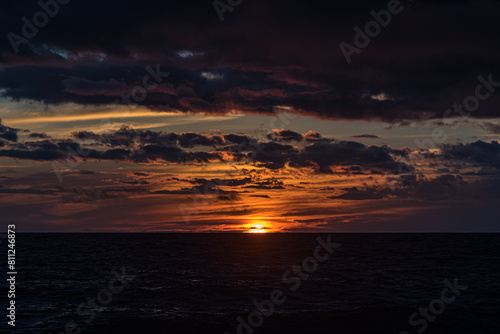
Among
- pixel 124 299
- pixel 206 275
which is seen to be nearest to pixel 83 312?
pixel 124 299

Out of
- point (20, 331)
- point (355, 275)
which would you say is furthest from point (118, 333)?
point (355, 275)

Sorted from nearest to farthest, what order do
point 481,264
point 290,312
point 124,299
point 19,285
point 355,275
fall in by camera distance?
point 290,312, point 124,299, point 19,285, point 355,275, point 481,264

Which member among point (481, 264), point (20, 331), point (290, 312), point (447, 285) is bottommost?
point (481, 264)

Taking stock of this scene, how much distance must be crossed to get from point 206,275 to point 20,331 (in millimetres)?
21782

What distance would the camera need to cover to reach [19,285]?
3544 cm

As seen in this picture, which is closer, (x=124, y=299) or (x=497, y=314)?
(x=497, y=314)

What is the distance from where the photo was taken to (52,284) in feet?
119

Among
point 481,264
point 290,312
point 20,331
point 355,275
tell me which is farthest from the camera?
point 481,264

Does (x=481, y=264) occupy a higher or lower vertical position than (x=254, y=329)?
lower

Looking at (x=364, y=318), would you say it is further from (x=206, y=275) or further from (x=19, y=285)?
(x=19, y=285)

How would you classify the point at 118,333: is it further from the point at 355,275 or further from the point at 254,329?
the point at 355,275

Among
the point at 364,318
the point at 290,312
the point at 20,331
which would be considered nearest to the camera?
the point at 20,331

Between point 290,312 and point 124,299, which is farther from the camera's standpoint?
point 124,299

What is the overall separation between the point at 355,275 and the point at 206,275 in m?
15.0
